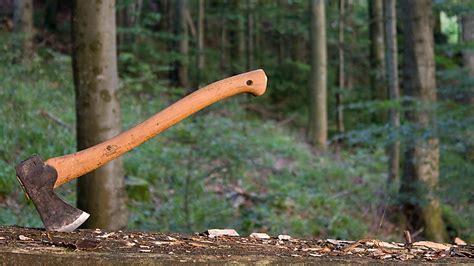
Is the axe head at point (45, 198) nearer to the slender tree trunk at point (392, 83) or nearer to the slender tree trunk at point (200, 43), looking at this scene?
the slender tree trunk at point (392, 83)

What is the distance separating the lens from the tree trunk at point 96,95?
5.61 m

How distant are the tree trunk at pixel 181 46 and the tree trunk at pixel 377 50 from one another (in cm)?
524

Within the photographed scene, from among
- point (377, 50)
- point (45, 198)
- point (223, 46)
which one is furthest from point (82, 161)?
point (223, 46)

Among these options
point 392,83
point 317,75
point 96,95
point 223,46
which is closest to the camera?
point 96,95

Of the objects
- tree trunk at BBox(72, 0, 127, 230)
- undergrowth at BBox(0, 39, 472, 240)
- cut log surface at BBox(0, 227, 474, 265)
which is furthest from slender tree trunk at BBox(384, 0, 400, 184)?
cut log surface at BBox(0, 227, 474, 265)

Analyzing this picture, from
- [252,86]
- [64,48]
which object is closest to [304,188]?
[252,86]

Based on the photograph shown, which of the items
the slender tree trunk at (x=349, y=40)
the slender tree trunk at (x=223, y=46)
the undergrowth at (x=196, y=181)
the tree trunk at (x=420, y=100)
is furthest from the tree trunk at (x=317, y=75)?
the tree trunk at (x=420, y=100)

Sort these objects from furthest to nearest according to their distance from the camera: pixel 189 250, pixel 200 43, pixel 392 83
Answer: pixel 200 43
pixel 392 83
pixel 189 250

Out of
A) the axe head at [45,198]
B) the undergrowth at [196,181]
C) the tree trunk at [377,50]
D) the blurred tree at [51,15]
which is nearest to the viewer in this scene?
the axe head at [45,198]

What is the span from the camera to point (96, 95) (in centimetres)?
560

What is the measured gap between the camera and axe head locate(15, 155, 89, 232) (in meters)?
3.24

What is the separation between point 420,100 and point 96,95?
5.49 metres

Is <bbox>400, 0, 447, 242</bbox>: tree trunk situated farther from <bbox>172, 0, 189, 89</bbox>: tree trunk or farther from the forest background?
<bbox>172, 0, 189, 89</bbox>: tree trunk

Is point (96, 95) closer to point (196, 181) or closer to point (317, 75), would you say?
point (196, 181)
